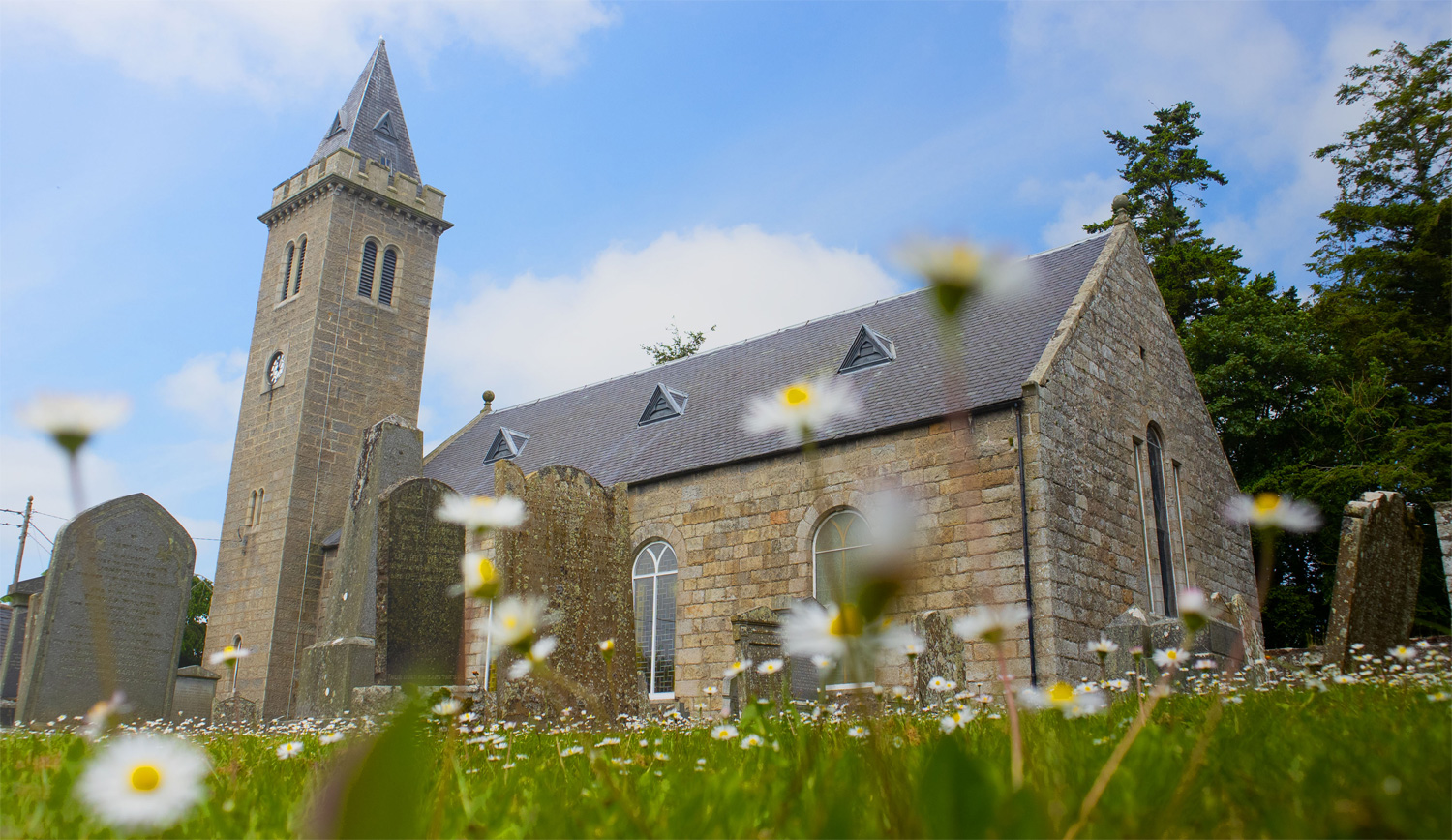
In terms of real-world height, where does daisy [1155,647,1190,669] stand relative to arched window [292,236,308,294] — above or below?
below

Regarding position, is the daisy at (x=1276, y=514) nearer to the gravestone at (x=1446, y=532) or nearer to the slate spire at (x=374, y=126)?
the gravestone at (x=1446, y=532)

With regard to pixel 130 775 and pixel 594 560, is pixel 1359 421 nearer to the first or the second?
pixel 594 560

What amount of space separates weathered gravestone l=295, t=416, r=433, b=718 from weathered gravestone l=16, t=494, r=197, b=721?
233 cm

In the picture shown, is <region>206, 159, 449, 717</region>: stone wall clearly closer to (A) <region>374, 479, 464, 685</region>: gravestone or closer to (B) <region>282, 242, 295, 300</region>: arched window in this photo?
(B) <region>282, 242, 295, 300</region>: arched window

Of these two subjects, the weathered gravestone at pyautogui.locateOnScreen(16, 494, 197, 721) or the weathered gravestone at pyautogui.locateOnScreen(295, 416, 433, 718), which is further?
the weathered gravestone at pyautogui.locateOnScreen(16, 494, 197, 721)

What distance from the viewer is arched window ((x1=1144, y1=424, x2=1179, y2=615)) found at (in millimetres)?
15211

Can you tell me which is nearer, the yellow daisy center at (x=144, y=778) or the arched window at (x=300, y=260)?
the yellow daisy center at (x=144, y=778)

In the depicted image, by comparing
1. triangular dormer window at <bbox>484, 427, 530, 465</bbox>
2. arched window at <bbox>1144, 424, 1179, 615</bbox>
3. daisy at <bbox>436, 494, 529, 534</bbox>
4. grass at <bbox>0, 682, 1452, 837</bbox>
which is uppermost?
triangular dormer window at <bbox>484, 427, 530, 465</bbox>

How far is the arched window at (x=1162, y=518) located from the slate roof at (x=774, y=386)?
3.08 m

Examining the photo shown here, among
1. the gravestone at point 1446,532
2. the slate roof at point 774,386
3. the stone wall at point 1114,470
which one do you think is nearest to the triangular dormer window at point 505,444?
the slate roof at point 774,386

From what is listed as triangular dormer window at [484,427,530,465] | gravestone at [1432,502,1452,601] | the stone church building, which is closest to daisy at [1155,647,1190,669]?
the stone church building

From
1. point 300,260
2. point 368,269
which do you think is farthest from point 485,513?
point 300,260

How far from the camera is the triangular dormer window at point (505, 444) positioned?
22750mm

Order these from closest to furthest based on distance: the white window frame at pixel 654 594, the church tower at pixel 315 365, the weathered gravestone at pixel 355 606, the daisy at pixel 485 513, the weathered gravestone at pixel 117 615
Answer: the daisy at pixel 485 513 → the weathered gravestone at pixel 355 606 → the weathered gravestone at pixel 117 615 → the white window frame at pixel 654 594 → the church tower at pixel 315 365
